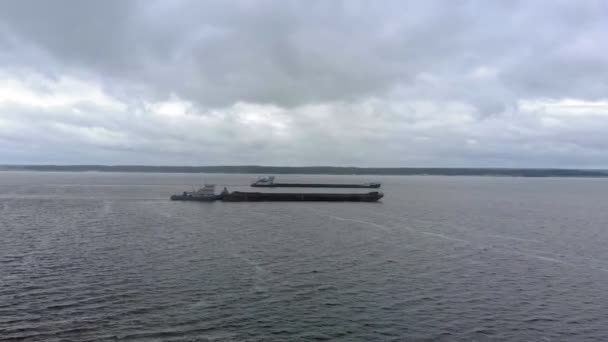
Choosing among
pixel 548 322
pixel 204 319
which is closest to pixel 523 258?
pixel 548 322

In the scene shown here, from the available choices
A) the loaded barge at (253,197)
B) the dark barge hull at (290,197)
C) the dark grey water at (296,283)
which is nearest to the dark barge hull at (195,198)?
the loaded barge at (253,197)

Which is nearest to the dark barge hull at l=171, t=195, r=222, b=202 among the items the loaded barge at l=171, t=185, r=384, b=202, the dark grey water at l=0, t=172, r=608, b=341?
the loaded barge at l=171, t=185, r=384, b=202

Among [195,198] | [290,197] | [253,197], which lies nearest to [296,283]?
[195,198]

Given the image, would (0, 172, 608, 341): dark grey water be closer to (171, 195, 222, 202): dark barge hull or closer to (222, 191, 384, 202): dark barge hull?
(171, 195, 222, 202): dark barge hull

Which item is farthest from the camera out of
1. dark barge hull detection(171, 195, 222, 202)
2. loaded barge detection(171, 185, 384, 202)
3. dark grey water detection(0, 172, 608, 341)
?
loaded barge detection(171, 185, 384, 202)

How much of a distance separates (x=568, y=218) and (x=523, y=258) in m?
53.0

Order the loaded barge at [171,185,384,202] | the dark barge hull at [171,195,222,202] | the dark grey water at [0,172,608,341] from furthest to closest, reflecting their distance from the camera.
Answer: the loaded barge at [171,185,384,202], the dark barge hull at [171,195,222,202], the dark grey water at [0,172,608,341]

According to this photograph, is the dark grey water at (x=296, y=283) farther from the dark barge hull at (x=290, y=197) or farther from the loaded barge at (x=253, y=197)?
the dark barge hull at (x=290, y=197)

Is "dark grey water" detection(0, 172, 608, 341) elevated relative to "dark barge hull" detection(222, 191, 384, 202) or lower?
lower

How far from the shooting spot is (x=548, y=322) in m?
31.5

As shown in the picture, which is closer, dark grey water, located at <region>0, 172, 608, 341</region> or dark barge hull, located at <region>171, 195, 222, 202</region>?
dark grey water, located at <region>0, 172, 608, 341</region>

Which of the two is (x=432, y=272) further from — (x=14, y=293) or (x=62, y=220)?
(x=62, y=220)

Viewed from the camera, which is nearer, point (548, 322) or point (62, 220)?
point (548, 322)

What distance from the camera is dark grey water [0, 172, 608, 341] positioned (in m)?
28.8
